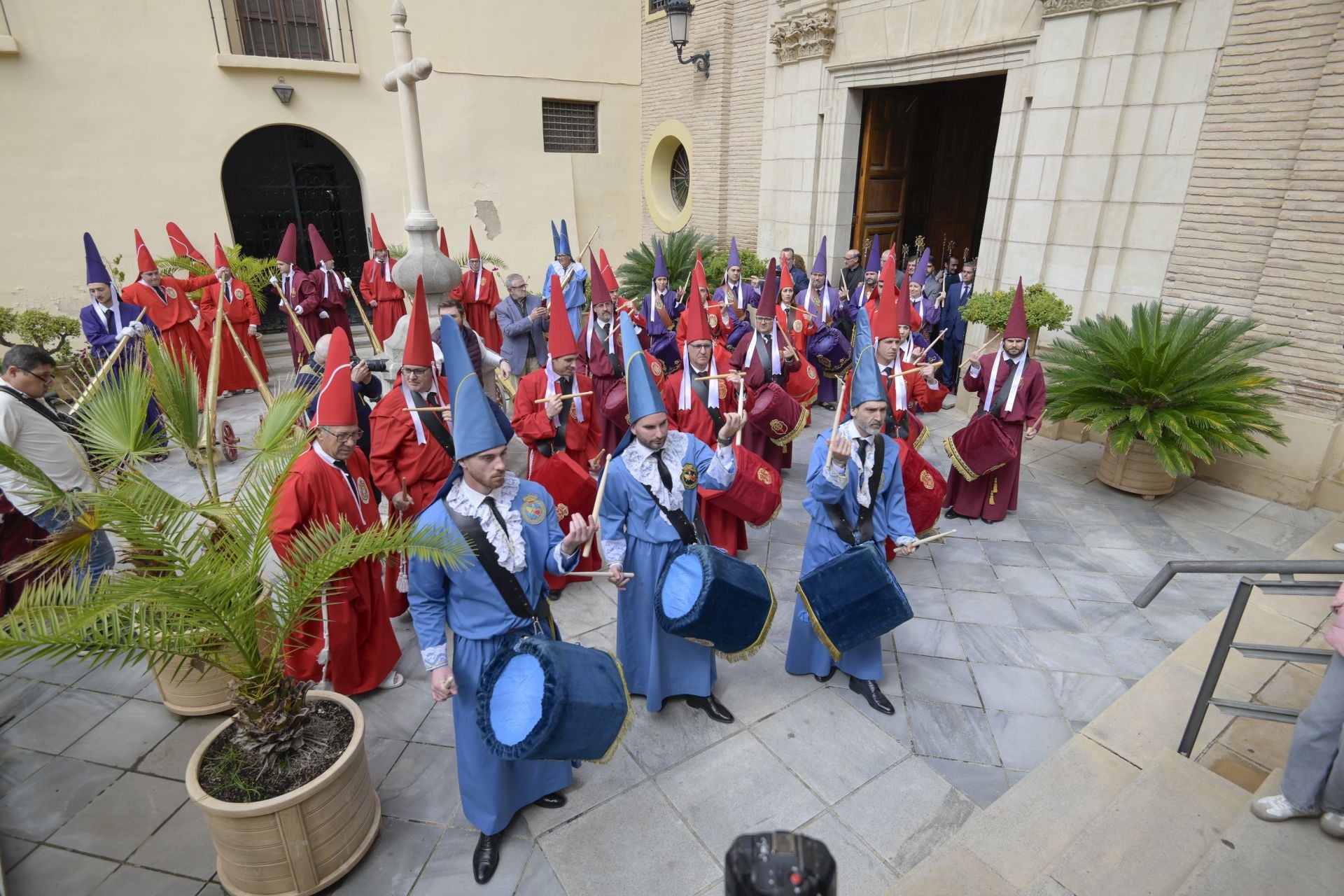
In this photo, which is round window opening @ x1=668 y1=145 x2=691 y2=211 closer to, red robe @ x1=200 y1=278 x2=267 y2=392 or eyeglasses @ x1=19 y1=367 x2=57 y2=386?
red robe @ x1=200 y1=278 x2=267 y2=392

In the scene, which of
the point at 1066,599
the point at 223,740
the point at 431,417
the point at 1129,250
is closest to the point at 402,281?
the point at 431,417

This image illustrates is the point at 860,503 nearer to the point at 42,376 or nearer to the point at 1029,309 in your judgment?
the point at 1029,309

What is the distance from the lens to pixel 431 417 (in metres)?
5.14

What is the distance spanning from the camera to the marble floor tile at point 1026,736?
3.97m

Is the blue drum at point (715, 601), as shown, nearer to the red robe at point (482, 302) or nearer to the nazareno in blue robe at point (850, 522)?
the nazareno in blue robe at point (850, 522)

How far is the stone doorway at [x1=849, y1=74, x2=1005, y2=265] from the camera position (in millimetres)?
11750

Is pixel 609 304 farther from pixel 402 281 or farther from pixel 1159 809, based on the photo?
pixel 1159 809

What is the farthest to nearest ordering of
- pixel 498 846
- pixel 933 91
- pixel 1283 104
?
pixel 933 91 → pixel 1283 104 → pixel 498 846

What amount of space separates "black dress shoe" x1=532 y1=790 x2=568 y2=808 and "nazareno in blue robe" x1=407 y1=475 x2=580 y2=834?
210 mm

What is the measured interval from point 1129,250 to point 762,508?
622 cm

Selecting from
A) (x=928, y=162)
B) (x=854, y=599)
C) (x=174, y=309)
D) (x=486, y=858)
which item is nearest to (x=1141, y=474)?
(x=854, y=599)

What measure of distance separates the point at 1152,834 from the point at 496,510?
Result: 3.18 m

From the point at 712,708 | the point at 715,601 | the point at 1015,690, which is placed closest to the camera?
the point at 715,601

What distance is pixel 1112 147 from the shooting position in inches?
314
